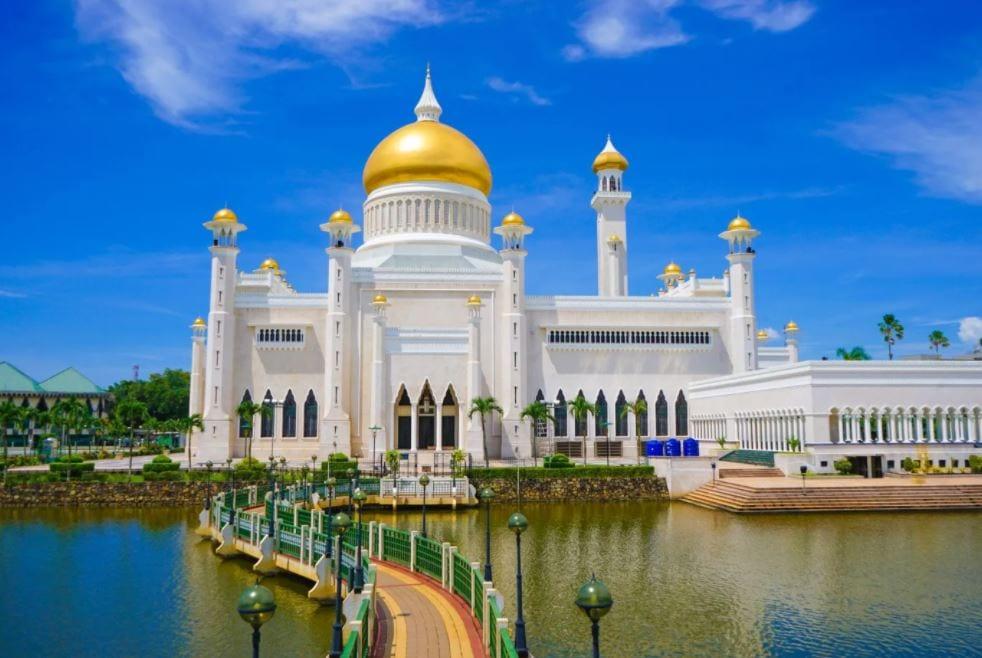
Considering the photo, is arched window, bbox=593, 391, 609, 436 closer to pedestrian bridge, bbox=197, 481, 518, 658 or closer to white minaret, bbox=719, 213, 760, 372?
white minaret, bbox=719, 213, 760, 372

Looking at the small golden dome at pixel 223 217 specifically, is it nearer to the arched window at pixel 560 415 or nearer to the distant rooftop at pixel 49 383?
the arched window at pixel 560 415

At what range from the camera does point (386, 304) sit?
45.5 meters

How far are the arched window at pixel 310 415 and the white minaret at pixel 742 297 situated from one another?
2434cm

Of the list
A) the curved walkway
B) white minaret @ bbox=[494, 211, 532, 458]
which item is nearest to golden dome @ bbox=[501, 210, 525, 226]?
white minaret @ bbox=[494, 211, 532, 458]

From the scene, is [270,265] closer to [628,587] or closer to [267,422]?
[267,422]

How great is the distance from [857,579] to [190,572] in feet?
53.2

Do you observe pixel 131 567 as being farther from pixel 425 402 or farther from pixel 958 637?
pixel 425 402

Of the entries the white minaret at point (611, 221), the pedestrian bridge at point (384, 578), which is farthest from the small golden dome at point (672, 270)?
the pedestrian bridge at point (384, 578)

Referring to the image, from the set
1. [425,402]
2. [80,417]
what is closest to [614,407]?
[425,402]

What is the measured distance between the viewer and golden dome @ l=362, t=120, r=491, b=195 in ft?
166

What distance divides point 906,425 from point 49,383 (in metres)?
77.6

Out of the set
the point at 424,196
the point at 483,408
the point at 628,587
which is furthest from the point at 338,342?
the point at 628,587

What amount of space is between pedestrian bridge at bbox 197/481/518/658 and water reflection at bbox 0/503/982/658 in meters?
0.73

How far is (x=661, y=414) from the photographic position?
158 ft
